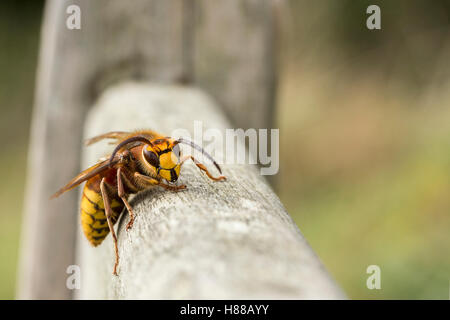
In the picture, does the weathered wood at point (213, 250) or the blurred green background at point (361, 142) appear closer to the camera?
the weathered wood at point (213, 250)

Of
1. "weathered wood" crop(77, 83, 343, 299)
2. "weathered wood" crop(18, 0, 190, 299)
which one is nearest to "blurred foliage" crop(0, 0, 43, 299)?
"weathered wood" crop(18, 0, 190, 299)

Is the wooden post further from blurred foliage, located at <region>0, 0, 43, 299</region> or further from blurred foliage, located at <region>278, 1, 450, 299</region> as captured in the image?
blurred foliage, located at <region>0, 0, 43, 299</region>

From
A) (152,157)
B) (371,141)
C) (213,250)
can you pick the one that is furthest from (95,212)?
(371,141)

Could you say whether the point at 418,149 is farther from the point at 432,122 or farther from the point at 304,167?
the point at 304,167

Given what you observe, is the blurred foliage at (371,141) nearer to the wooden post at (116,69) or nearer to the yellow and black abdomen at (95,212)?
the wooden post at (116,69)

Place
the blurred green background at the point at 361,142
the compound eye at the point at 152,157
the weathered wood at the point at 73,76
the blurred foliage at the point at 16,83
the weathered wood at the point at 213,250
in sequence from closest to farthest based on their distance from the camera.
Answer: the weathered wood at the point at 213,250 < the compound eye at the point at 152,157 < the weathered wood at the point at 73,76 < the blurred green background at the point at 361,142 < the blurred foliage at the point at 16,83

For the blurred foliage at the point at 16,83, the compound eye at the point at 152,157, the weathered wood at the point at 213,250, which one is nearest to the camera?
the weathered wood at the point at 213,250

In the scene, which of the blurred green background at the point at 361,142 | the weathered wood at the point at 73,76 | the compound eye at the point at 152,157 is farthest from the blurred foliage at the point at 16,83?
the compound eye at the point at 152,157
